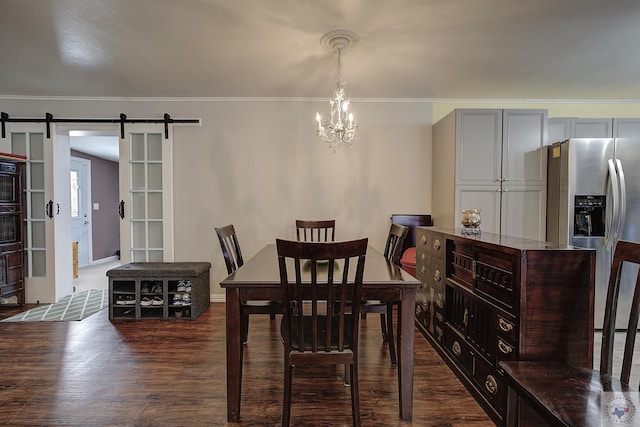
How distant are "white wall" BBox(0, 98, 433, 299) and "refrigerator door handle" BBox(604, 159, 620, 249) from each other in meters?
1.60

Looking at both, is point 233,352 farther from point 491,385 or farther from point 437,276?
point 437,276

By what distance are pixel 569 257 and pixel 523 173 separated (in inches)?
79.4

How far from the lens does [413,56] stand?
253 centimetres

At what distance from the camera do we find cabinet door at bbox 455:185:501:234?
3.05 metres

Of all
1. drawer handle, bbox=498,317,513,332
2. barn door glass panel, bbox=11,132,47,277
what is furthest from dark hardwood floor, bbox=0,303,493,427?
barn door glass panel, bbox=11,132,47,277

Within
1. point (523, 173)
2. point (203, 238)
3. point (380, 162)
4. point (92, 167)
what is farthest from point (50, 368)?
point (92, 167)

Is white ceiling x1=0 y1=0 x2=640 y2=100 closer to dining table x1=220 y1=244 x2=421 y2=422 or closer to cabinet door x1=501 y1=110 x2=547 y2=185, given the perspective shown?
cabinet door x1=501 y1=110 x2=547 y2=185

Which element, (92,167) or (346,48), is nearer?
(346,48)

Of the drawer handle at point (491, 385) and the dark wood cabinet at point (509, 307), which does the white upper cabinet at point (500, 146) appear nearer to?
the dark wood cabinet at point (509, 307)

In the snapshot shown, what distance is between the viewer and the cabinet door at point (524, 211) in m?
3.03

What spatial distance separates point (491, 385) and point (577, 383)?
518mm

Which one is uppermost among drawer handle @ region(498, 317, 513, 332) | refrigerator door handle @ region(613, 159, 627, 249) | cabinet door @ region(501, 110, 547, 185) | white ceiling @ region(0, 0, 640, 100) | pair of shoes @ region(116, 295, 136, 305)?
white ceiling @ region(0, 0, 640, 100)

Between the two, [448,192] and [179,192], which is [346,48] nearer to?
[448,192]

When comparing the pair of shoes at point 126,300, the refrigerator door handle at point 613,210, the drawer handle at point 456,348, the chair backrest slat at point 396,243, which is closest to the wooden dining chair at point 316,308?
the chair backrest slat at point 396,243
